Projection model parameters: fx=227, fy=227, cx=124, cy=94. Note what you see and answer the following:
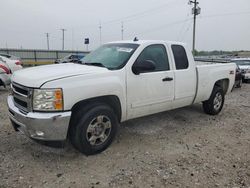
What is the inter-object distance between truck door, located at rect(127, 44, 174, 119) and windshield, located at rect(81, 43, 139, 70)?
0.21m

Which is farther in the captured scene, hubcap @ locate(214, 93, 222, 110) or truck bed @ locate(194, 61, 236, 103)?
hubcap @ locate(214, 93, 222, 110)

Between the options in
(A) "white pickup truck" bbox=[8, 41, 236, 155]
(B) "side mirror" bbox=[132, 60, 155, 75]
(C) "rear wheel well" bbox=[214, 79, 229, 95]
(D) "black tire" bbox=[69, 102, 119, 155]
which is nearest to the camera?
(A) "white pickup truck" bbox=[8, 41, 236, 155]

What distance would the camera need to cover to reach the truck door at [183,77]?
467 cm

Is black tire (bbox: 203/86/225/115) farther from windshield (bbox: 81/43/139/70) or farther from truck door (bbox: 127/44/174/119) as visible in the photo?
windshield (bbox: 81/43/139/70)

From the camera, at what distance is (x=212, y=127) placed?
5074 mm

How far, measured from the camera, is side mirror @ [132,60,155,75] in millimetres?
3895

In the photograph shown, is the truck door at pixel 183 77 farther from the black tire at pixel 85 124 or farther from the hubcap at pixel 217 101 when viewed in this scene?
the black tire at pixel 85 124

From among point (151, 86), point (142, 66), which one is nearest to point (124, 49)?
point (142, 66)

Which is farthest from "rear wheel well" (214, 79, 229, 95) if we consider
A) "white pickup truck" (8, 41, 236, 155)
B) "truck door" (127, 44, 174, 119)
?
"truck door" (127, 44, 174, 119)

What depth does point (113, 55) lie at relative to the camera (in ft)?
14.1

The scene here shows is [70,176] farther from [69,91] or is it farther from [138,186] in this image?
[69,91]

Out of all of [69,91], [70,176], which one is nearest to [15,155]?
[70,176]

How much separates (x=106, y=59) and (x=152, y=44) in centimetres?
94

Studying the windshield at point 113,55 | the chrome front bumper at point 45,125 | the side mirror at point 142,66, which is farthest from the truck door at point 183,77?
the chrome front bumper at point 45,125
